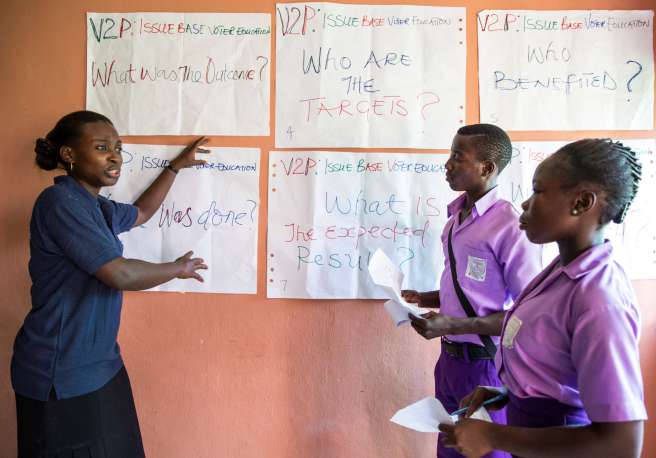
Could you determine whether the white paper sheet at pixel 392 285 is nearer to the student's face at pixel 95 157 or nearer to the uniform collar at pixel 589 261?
the uniform collar at pixel 589 261

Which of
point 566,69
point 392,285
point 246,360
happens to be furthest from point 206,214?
point 566,69

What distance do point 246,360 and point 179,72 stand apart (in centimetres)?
124

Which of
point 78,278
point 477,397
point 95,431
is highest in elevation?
point 78,278

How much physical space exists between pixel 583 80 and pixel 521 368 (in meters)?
1.44

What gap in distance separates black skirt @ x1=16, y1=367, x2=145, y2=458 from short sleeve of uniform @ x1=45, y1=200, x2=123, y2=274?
1.39 ft

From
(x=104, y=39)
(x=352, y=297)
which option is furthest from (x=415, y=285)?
(x=104, y=39)

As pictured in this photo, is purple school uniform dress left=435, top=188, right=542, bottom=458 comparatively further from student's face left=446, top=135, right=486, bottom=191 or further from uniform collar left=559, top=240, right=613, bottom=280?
uniform collar left=559, top=240, right=613, bottom=280

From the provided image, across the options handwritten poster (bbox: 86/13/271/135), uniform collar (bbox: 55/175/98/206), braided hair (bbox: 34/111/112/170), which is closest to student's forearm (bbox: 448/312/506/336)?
handwritten poster (bbox: 86/13/271/135)

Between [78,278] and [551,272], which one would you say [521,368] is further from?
[78,278]

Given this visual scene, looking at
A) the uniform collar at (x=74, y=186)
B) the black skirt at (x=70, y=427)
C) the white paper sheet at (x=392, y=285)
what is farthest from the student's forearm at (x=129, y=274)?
the white paper sheet at (x=392, y=285)

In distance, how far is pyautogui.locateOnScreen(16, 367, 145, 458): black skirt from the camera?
138 centimetres

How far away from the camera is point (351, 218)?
192 centimetres

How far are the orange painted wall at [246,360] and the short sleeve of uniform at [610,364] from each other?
1.14 meters

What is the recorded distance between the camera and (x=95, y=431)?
1427 millimetres
